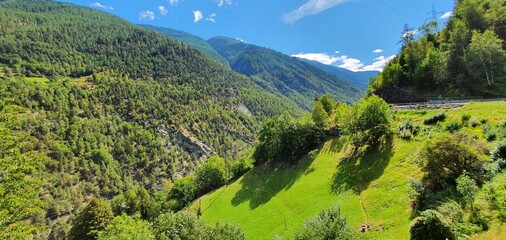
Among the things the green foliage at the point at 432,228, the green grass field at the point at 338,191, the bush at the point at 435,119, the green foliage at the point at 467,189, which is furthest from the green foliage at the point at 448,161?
→ the bush at the point at 435,119

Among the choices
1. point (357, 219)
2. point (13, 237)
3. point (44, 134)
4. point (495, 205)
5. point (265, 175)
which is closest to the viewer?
point (13, 237)

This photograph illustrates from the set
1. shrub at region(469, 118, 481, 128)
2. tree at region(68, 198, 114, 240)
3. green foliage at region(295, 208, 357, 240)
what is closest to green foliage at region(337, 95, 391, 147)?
shrub at region(469, 118, 481, 128)

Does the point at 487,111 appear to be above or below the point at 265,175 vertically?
above

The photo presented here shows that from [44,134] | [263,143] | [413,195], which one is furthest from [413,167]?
[44,134]

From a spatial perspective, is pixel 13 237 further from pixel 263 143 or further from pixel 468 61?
pixel 468 61

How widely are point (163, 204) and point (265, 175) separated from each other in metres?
39.7

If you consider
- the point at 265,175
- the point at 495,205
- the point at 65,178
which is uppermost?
the point at 495,205

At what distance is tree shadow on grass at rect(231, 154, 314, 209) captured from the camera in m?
67.9

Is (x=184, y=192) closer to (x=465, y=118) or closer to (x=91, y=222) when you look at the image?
(x=91, y=222)

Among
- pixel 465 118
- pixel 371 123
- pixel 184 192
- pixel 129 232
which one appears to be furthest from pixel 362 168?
pixel 184 192

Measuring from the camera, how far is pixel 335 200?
50562 millimetres

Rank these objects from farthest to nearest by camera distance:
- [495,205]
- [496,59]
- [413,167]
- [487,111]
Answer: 1. [496,59]
2. [487,111]
3. [413,167]
4. [495,205]

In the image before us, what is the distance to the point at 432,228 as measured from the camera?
24.9m

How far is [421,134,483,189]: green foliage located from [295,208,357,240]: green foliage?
1546cm
